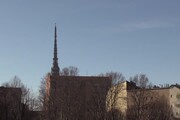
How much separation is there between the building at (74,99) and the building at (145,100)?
12.1 ft

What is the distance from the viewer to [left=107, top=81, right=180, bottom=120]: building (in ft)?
358

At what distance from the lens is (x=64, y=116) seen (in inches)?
3861

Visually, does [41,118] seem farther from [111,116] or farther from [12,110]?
[111,116]

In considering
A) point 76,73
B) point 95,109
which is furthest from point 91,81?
point 95,109

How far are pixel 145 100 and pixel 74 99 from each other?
1902cm

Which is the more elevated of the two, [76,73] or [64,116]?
[76,73]

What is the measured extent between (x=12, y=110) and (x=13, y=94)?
136 inches

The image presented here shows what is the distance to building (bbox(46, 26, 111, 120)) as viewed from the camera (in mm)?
98250

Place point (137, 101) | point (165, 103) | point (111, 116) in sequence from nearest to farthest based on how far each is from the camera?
point (111, 116) < point (137, 101) < point (165, 103)

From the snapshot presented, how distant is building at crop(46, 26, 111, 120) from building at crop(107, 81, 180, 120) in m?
3.69

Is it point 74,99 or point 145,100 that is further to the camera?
point 145,100

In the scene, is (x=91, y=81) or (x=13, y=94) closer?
(x=13, y=94)

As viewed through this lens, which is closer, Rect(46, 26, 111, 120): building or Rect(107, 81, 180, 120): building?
Rect(46, 26, 111, 120): building

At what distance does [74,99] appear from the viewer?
101m
